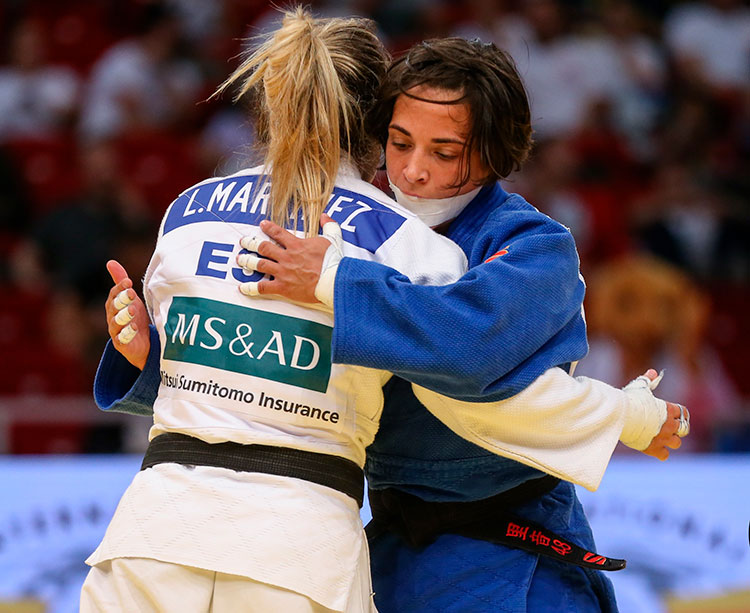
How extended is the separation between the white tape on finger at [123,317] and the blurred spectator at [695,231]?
5.19 meters

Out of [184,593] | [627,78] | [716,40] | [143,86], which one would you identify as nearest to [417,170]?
[184,593]

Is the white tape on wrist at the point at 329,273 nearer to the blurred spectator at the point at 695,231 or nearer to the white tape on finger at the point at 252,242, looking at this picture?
the white tape on finger at the point at 252,242

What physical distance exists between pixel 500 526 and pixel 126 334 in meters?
0.86

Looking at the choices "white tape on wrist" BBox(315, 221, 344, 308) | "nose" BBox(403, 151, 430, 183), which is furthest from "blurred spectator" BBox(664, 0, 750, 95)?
"white tape on wrist" BBox(315, 221, 344, 308)

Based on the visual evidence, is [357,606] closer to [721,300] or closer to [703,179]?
[721,300]

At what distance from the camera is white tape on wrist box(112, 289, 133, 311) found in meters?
2.21

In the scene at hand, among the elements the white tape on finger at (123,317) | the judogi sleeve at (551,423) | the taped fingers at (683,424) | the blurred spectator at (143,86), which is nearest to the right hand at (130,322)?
the white tape on finger at (123,317)

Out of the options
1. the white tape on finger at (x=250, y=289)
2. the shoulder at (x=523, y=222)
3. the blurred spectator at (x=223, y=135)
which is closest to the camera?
the white tape on finger at (x=250, y=289)

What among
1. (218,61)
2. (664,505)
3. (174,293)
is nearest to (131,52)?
(218,61)

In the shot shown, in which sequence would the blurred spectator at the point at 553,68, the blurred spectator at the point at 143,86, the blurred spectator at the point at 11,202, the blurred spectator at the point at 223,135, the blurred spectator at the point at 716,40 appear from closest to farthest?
the blurred spectator at the point at 11,202
the blurred spectator at the point at 223,135
the blurred spectator at the point at 143,86
the blurred spectator at the point at 553,68
the blurred spectator at the point at 716,40

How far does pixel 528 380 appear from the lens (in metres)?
1.93

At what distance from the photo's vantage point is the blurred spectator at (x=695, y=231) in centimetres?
695

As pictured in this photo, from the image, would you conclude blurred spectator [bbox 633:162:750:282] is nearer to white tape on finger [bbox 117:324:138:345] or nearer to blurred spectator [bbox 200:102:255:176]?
blurred spectator [bbox 200:102:255:176]

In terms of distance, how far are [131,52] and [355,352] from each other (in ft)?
21.3
